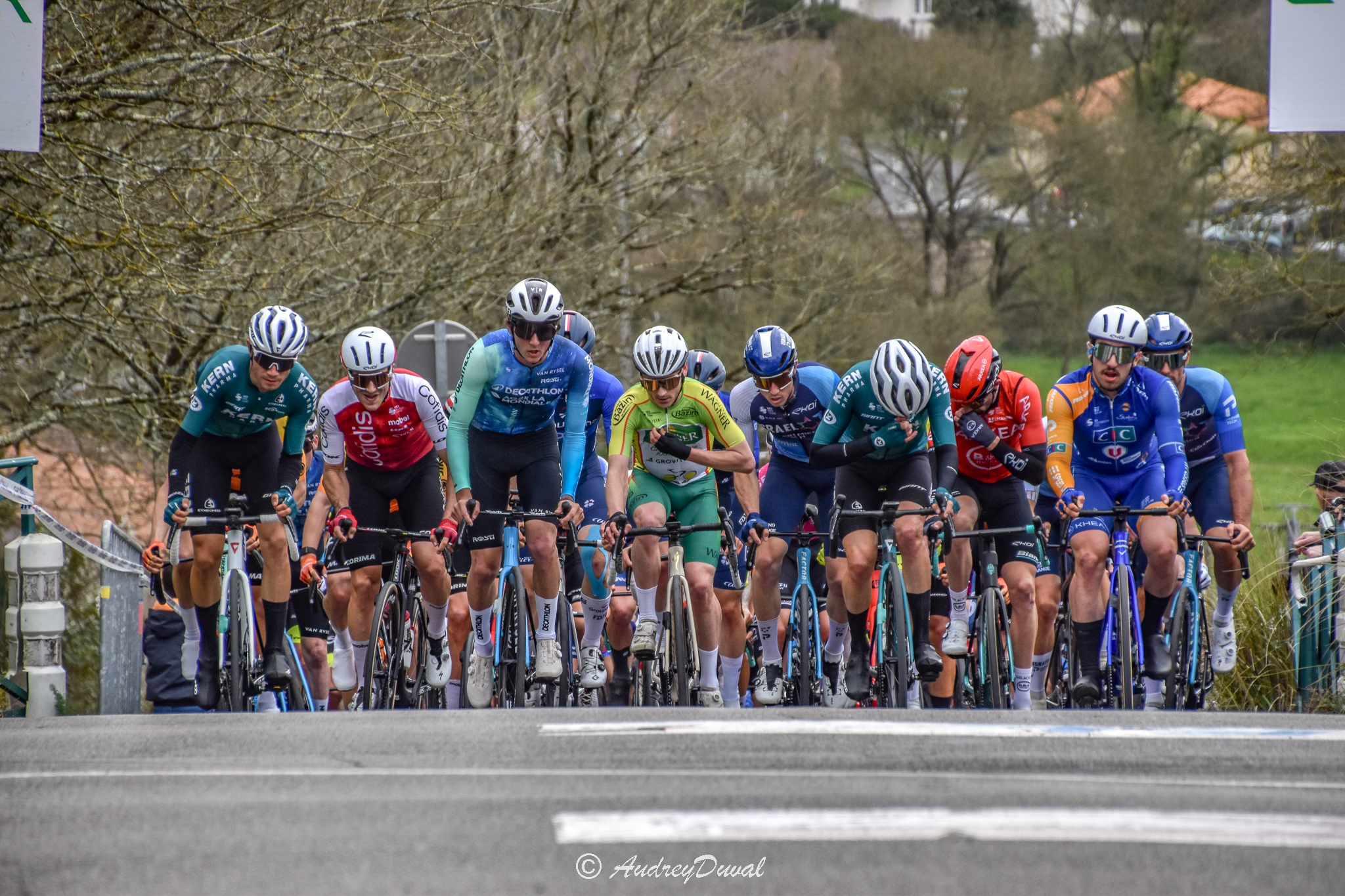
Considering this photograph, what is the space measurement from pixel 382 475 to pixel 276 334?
1.51m

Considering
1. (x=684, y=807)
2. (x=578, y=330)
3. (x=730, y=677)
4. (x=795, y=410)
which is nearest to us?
(x=684, y=807)

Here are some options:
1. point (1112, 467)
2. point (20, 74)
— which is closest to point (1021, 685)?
point (1112, 467)

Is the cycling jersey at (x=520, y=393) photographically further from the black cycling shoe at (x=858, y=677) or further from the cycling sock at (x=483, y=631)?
the black cycling shoe at (x=858, y=677)

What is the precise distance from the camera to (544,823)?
4.64m

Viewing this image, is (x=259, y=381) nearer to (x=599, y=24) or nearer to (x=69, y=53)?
(x=69, y=53)

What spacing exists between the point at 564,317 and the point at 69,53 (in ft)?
15.1

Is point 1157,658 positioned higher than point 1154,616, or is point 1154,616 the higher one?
point 1154,616

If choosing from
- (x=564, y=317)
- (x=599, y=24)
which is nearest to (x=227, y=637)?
(x=564, y=317)

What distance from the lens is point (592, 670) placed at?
891 centimetres

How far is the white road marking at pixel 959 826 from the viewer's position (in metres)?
Answer: 4.45

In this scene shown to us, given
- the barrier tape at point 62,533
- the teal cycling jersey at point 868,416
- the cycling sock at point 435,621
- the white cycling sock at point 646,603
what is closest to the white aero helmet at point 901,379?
the teal cycling jersey at point 868,416

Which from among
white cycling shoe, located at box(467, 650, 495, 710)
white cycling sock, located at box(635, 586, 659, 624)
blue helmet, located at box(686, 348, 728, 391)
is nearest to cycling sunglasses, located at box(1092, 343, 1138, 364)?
blue helmet, located at box(686, 348, 728, 391)

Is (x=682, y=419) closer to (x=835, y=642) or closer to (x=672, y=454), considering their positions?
(x=672, y=454)

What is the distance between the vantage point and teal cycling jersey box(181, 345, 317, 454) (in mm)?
8617
